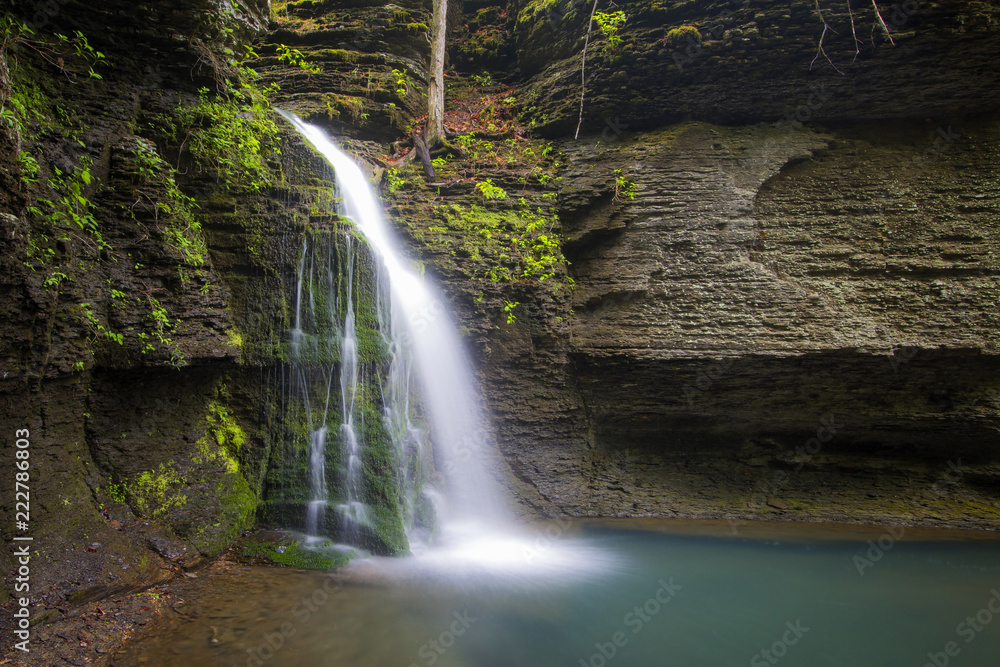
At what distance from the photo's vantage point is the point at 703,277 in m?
6.92

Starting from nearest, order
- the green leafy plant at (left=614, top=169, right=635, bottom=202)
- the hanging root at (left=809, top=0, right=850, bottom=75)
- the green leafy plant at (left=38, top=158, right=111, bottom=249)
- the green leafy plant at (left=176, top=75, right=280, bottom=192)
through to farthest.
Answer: the green leafy plant at (left=38, top=158, right=111, bottom=249), the green leafy plant at (left=176, top=75, right=280, bottom=192), the hanging root at (left=809, top=0, right=850, bottom=75), the green leafy plant at (left=614, top=169, right=635, bottom=202)

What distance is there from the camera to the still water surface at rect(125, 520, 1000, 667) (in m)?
3.80

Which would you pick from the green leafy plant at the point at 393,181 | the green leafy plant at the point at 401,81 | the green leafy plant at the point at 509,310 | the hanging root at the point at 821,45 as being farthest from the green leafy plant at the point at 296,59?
the hanging root at the point at 821,45

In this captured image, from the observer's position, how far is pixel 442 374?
268 inches

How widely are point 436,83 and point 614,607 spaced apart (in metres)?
8.73

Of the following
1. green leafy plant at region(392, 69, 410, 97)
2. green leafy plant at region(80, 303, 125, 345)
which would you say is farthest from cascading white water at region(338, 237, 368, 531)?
green leafy plant at region(392, 69, 410, 97)

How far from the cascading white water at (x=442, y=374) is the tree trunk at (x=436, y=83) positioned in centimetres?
205

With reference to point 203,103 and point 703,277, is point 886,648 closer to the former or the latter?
point 703,277

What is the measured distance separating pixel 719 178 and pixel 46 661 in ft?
29.8

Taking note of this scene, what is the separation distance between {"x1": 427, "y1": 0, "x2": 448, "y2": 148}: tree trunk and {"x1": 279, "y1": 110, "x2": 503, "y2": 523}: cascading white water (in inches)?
80.6

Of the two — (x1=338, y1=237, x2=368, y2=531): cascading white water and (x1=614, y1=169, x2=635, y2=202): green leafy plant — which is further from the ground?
(x1=614, y1=169, x2=635, y2=202): green leafy plant

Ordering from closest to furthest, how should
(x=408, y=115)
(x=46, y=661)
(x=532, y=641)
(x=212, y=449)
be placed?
1. (x=46, y=661)
2. (x=532, y=641)
3. (x=212, y=449)
4. (x=408, y=115)

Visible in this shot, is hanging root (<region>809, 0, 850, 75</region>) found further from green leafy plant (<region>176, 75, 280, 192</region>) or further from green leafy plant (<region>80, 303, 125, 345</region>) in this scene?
green leafy plant (<region>80, 303, 125, 345</region>)

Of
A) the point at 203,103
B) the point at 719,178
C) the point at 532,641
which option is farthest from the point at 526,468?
the point at 203,103
